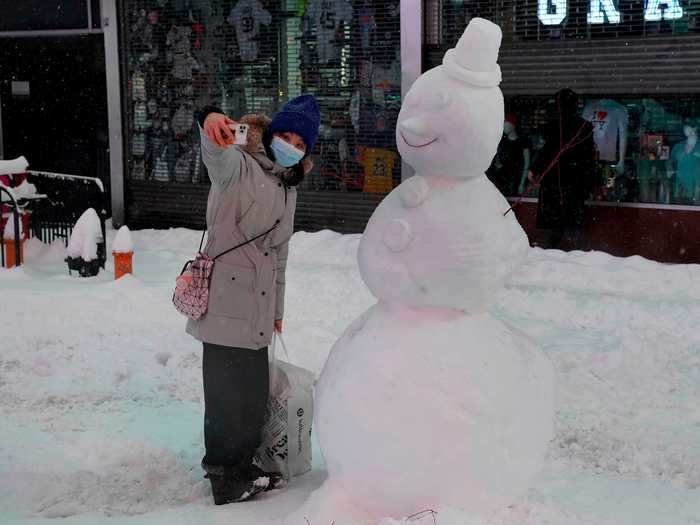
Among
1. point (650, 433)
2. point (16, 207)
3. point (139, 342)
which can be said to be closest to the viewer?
point (650, 433)

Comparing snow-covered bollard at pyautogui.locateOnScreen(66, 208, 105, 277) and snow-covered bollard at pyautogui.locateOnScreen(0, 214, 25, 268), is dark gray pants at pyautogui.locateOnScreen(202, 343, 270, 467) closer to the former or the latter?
snow-covered bollard at pyautogui.locateOnScreen(66, 208, 105, 277)

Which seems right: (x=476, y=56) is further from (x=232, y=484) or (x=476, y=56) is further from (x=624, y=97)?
(x=624, y=97)

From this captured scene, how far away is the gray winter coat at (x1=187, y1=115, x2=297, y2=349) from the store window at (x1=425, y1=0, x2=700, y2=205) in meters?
6.61

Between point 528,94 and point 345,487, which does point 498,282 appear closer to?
point 345,487

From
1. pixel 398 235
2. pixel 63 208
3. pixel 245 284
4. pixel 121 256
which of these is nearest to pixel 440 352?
pixel 398 235

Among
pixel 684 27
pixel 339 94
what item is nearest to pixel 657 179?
pixel 684 27

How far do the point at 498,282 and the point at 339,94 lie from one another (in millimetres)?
8627

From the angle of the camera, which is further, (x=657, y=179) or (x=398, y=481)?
(x=657, y=179)

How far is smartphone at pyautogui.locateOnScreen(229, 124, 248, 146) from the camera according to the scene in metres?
4.03

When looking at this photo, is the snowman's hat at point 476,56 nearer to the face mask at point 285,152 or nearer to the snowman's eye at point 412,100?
the snowman's eye at point 412,100

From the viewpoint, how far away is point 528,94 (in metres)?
11.1

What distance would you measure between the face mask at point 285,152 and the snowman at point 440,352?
0.67 metres

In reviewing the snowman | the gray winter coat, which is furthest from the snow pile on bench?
the snowman

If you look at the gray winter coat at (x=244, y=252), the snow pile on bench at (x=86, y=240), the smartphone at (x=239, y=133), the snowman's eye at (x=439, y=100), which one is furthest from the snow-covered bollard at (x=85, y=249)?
the snowman's eye at (x=439, y=100)
